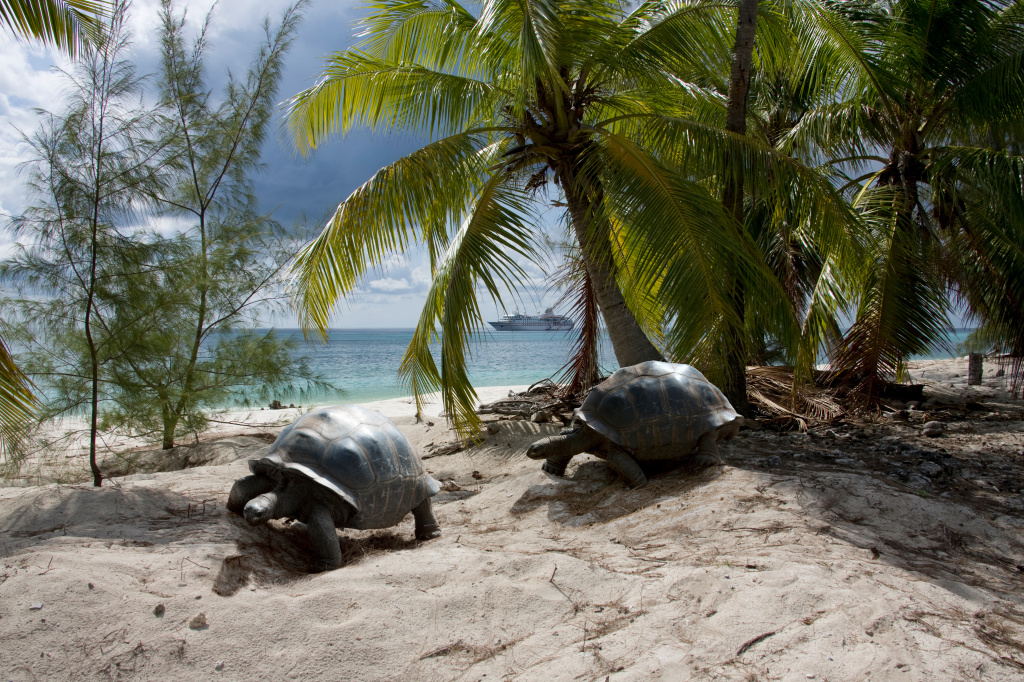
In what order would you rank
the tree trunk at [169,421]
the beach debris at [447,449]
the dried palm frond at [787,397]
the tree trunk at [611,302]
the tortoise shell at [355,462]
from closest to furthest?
the tortoise shell at [355,462] → the tree trunk at [611,302] → the tree trunk at [169,421] → the beach debris at [447,449] → the dried palm frond at [787,397]

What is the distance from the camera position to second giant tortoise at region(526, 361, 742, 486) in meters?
5.11

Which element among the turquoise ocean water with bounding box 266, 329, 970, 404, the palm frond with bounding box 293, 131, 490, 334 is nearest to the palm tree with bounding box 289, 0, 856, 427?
the palm frond with bounding box 293, 131, 490, 334

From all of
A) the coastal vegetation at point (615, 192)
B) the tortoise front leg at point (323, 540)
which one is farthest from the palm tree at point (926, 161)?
the tortoise front leg at point (323, 540)

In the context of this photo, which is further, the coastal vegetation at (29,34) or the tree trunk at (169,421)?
the tree trunk at (169,421)

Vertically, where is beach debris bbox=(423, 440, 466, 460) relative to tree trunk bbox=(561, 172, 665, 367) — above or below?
below

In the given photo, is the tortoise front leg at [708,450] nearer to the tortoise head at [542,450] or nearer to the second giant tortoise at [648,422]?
the second giant tortoise at [648,422]

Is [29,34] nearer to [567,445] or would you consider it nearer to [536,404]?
[567,445]

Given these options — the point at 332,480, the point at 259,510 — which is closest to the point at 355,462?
the point at 332,480

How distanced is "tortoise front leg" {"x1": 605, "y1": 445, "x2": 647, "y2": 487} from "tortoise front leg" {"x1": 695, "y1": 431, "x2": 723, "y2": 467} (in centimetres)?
55

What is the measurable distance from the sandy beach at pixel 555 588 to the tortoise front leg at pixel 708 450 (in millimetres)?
428

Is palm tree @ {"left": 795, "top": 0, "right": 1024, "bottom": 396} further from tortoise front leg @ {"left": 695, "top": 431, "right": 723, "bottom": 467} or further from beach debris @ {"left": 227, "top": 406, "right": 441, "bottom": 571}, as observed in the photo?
beach debris @ {"left": 227, "top": 406, "right": 441, "bottom": 571}

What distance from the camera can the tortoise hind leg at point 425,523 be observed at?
418 cm

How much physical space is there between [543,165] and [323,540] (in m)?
5.10

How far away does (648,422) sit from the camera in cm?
509
